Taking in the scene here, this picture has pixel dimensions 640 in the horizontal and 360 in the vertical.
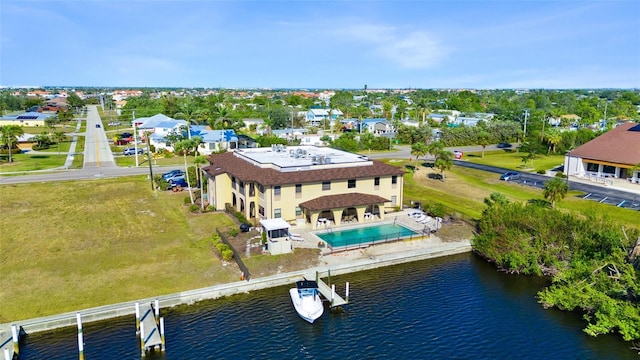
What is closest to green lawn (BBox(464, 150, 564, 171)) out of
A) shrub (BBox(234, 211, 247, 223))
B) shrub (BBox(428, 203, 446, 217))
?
shrub (BBox(428, 203, 446, 217))

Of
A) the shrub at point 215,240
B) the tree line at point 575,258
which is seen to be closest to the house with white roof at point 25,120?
the shrub at point 215,240

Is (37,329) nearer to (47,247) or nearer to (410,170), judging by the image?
(47,247)

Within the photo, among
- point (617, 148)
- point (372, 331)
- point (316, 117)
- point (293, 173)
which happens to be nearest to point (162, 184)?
point (293, 173)

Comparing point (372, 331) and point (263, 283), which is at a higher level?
point (263, 283)

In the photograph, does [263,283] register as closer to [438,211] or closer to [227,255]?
[227,255]

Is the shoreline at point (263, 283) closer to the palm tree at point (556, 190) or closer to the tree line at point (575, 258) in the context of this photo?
the tree line at point (575, 258)

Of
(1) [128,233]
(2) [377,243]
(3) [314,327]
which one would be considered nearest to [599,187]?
(2) [377,243]

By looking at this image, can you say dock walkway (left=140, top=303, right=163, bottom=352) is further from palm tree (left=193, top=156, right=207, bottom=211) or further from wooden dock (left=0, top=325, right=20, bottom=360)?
palm tree (left=193, top=156, right=207, bottom=211)
